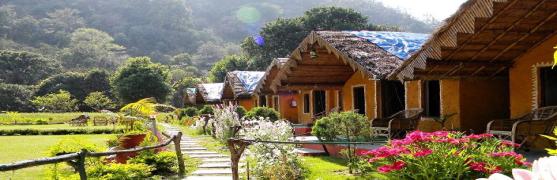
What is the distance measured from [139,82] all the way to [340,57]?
38.2 meters

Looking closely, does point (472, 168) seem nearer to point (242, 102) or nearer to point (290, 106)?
point (290, 106)

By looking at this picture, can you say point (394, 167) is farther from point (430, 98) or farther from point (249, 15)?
point (249, 15)

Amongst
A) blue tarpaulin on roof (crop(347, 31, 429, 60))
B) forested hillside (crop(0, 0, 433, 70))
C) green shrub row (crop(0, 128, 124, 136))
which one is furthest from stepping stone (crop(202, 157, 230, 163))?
forested hillside (crop(0, 0, 433, 70))

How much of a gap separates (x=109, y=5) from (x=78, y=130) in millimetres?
82696

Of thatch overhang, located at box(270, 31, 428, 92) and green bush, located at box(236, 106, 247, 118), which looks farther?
green bush, located at box(236, 106, 247, 118)

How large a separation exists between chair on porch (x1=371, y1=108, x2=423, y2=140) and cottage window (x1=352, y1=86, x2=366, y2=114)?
10.6ft

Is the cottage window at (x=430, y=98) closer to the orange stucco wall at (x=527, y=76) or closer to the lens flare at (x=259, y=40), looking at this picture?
the orange stucco wall at (x=527, y=76)

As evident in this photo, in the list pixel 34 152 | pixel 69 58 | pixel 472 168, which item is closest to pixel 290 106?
pixel 34 152

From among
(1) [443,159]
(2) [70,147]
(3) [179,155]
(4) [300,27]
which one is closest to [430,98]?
(3) [179,155]

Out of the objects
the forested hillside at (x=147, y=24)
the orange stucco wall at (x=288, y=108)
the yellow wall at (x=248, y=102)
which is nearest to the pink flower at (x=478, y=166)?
the orange stucco wall at (x=288, y=108)

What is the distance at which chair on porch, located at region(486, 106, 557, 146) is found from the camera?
318 inches

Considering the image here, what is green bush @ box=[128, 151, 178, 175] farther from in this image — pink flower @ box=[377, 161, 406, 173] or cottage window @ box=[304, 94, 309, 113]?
cottage window @ box=[304, 94, 309, 113]

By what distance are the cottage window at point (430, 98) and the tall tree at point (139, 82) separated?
3862 centimetres

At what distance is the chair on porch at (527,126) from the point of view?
807cm
